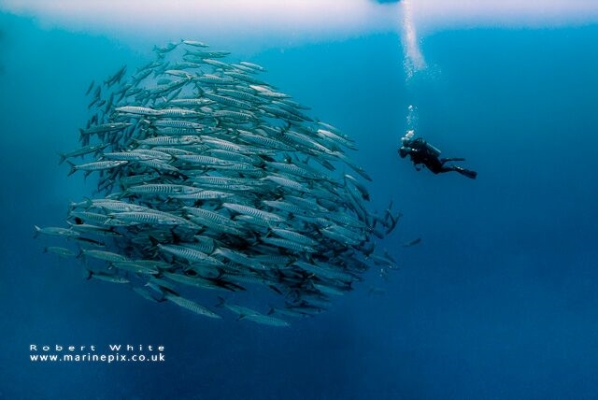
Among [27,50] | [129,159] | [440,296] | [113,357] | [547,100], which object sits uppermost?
[547,100]

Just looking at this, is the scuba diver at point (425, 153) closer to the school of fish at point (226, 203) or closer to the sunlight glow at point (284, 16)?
the school of fish at point (226, 203)

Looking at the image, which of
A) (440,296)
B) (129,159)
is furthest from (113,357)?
(440,296)

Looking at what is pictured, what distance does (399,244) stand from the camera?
30.8 feet

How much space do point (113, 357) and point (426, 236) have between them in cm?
643

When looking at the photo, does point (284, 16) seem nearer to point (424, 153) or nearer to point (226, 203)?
point (424, 153)

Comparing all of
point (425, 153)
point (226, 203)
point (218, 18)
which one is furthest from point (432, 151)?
point (218, 18)

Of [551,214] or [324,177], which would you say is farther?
[551,214]

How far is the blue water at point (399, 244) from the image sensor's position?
7891 millimetres

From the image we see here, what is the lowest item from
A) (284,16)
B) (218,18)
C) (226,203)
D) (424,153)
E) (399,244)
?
(226,203)

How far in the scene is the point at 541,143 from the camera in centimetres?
1101

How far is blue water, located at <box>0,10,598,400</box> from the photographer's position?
25.9ft

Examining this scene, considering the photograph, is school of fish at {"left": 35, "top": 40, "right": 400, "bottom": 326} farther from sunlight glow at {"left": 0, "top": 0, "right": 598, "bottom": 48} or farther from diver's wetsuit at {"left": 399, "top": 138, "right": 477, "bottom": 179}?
sunlight glow at {"left": 0, "top": 0, "right": 598, "bottom": 48}

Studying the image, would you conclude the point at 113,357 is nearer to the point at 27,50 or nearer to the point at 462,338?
the point at 462,338

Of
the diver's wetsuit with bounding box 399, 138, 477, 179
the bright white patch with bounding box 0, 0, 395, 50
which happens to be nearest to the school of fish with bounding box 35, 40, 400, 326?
the diver's wetsuit with bounding box 399, 138, 477, 179
